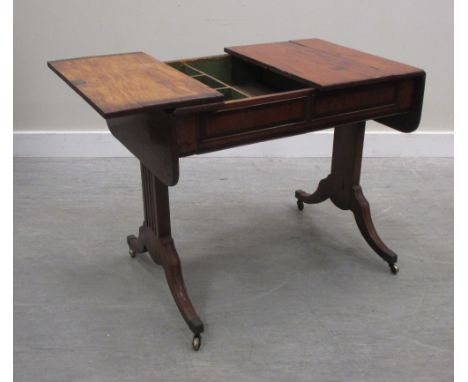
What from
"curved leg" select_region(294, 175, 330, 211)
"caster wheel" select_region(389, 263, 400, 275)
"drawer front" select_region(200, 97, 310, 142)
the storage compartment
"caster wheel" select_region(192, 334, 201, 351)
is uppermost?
the storage compartment

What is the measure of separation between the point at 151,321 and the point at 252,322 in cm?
39

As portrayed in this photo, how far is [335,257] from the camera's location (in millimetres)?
2635

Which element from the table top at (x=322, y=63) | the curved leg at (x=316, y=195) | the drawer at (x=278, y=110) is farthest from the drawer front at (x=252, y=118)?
the curved leg at (x=316, y=195)

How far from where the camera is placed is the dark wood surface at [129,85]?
168 cm

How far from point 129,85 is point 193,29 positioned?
1700mm

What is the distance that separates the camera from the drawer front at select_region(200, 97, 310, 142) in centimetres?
184

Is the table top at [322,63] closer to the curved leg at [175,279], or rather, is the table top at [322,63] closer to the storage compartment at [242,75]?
the storage compartment at [242,75]

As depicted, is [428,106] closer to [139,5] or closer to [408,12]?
[408,12]

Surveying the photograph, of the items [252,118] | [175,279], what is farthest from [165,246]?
[252,118]

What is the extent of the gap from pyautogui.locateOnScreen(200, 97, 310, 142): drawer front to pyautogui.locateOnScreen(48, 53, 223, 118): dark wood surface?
9 centimetres

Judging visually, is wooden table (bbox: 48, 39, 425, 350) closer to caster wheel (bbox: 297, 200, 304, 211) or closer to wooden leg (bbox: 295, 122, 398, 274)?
wooden leg (bbox: 295, 122, 398, 274)

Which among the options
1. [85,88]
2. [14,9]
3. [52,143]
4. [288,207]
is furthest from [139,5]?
[85,88]

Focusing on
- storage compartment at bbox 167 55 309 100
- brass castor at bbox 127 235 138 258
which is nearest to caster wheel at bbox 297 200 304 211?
storage compartment at bbox 167 55 309 100

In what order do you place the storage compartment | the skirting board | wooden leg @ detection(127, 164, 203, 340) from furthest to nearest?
the skirting board, the storage compartment, wooden leg @ detection(127, 164, 203, 340)
